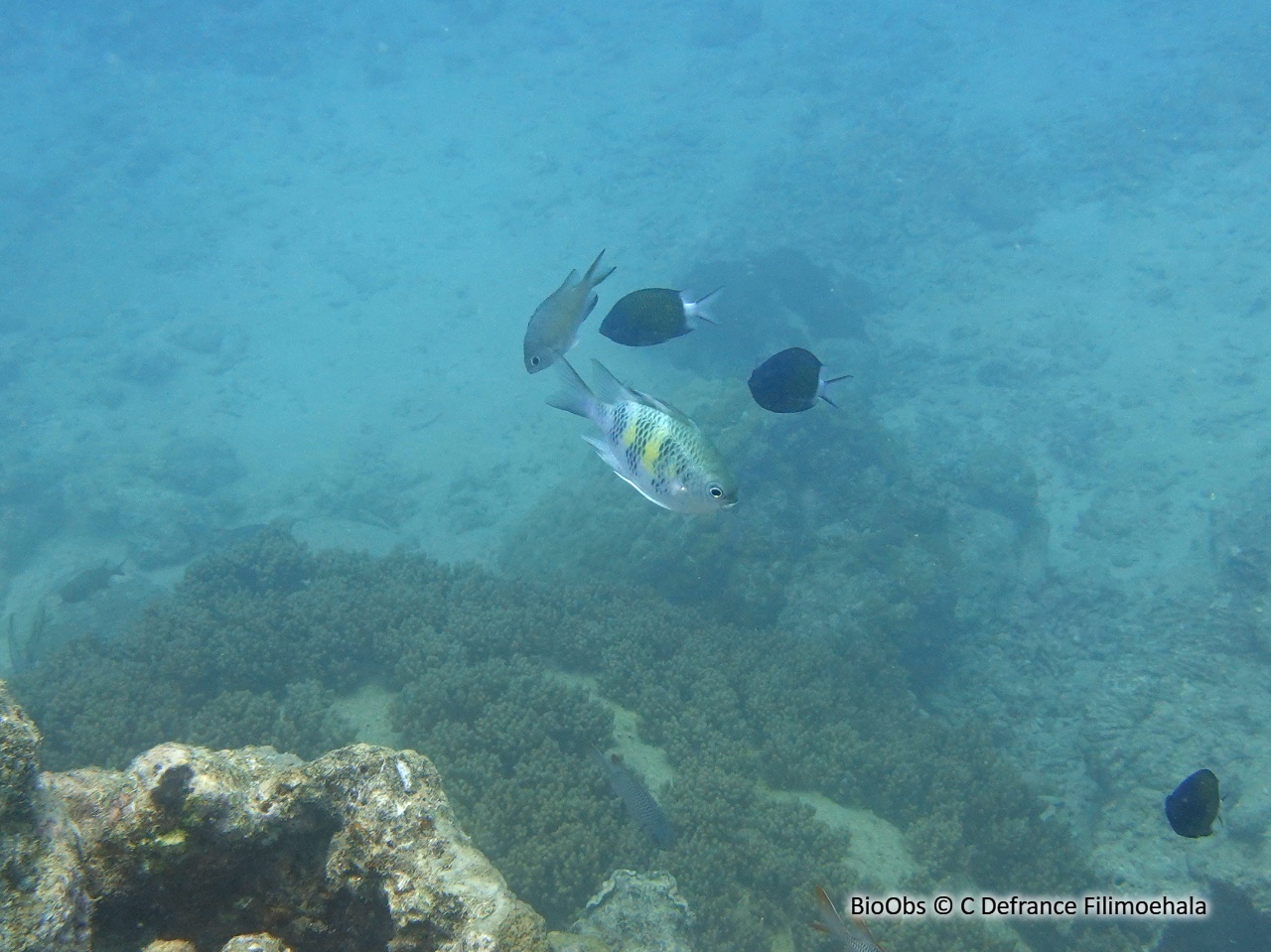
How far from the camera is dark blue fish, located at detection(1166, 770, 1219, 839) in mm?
3410

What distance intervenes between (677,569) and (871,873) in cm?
493

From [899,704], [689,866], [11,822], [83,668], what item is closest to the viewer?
[11,822]

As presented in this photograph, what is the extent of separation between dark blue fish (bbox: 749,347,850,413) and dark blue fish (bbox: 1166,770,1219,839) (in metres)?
2.71

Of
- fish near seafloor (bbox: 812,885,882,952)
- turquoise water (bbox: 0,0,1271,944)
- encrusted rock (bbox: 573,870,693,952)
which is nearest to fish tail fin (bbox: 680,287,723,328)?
fish near seafloor (bbox: 812,885,882,952)

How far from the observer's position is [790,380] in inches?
144

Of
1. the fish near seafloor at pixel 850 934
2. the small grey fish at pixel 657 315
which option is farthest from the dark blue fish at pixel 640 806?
the small grey fish at pixel 657 315

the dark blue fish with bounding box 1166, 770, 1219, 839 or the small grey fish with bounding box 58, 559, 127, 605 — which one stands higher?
the dark blue fish with bounding box 1166, 770, 1219, 839

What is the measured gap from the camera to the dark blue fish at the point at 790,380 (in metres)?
3.66

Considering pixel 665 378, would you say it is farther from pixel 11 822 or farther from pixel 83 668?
pixel 11 822

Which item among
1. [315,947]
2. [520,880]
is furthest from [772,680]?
[315,947]

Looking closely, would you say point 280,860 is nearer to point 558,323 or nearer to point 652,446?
point 652,446

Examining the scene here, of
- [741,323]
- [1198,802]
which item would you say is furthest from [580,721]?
[741,323]

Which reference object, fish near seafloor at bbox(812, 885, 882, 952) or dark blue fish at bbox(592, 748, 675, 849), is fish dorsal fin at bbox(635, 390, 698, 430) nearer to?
fish near seafloor at bbox(812, 885, 882, 952)

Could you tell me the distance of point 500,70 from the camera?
40.1 m
